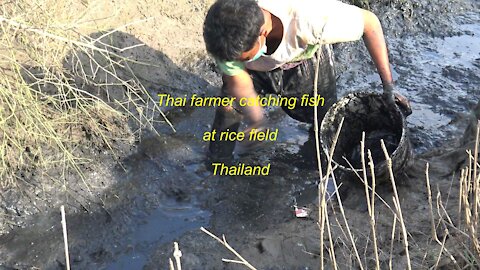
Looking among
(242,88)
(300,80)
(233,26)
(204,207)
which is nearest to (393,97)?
(300,80)

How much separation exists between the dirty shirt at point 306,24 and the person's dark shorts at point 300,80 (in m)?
0.30

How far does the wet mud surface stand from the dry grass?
23cm

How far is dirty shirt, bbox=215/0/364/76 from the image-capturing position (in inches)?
120

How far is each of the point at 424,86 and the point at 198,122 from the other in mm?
2071

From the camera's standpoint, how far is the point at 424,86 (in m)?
4.93

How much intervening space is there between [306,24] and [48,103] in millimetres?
1892

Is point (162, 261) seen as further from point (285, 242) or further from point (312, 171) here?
point (312, 171)

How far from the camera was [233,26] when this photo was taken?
110 inches

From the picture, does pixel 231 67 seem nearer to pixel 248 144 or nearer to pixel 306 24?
pixel 306 24

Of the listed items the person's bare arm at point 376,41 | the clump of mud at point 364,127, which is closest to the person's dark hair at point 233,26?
the person's bare arm at point 376,41

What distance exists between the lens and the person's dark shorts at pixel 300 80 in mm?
3545

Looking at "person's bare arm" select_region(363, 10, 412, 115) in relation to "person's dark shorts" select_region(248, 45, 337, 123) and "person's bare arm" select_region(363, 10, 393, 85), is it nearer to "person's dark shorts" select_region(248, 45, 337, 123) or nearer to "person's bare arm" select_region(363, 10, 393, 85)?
"person's bare arm" select_region(363, 10, 393, 85)

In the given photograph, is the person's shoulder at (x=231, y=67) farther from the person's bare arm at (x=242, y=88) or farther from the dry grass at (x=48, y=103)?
the dry grass at (x=48, y=103)

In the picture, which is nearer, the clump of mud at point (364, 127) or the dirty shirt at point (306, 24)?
the dirty shirt at point (306, 24)
